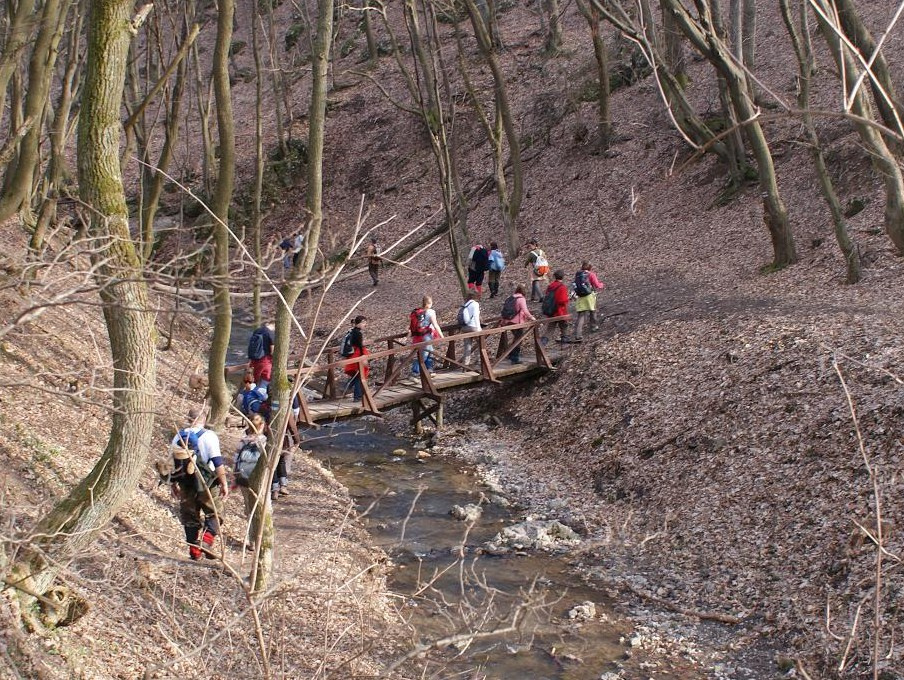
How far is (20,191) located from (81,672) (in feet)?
28.7

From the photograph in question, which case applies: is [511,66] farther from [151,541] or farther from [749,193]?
[151,541]

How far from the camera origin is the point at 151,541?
29.1 feet

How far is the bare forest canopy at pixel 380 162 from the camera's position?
6129mm

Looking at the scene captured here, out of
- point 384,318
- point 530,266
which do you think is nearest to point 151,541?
point 384,318

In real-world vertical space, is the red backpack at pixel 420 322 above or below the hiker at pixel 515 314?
above

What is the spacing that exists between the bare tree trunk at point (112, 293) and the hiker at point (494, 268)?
47.3 feet

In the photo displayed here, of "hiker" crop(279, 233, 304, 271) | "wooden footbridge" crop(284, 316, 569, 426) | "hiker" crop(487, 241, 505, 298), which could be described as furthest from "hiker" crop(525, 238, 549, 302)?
"hiker" crop(279, 233, 304, 271)

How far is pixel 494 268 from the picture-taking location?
2075 cm

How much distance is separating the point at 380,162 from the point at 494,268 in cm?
1255

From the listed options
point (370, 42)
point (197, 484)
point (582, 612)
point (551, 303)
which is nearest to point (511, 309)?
point (551, 303)

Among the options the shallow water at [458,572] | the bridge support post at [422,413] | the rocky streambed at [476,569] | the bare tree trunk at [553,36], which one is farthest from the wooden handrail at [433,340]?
the bare tree trunk at [553,36]

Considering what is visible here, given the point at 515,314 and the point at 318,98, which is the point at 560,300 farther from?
the point at 318,98

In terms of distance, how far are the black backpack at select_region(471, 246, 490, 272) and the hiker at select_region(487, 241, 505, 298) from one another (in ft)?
0.38

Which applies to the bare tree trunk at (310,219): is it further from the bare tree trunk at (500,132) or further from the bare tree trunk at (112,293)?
the bare tree trunk at (500,132)
